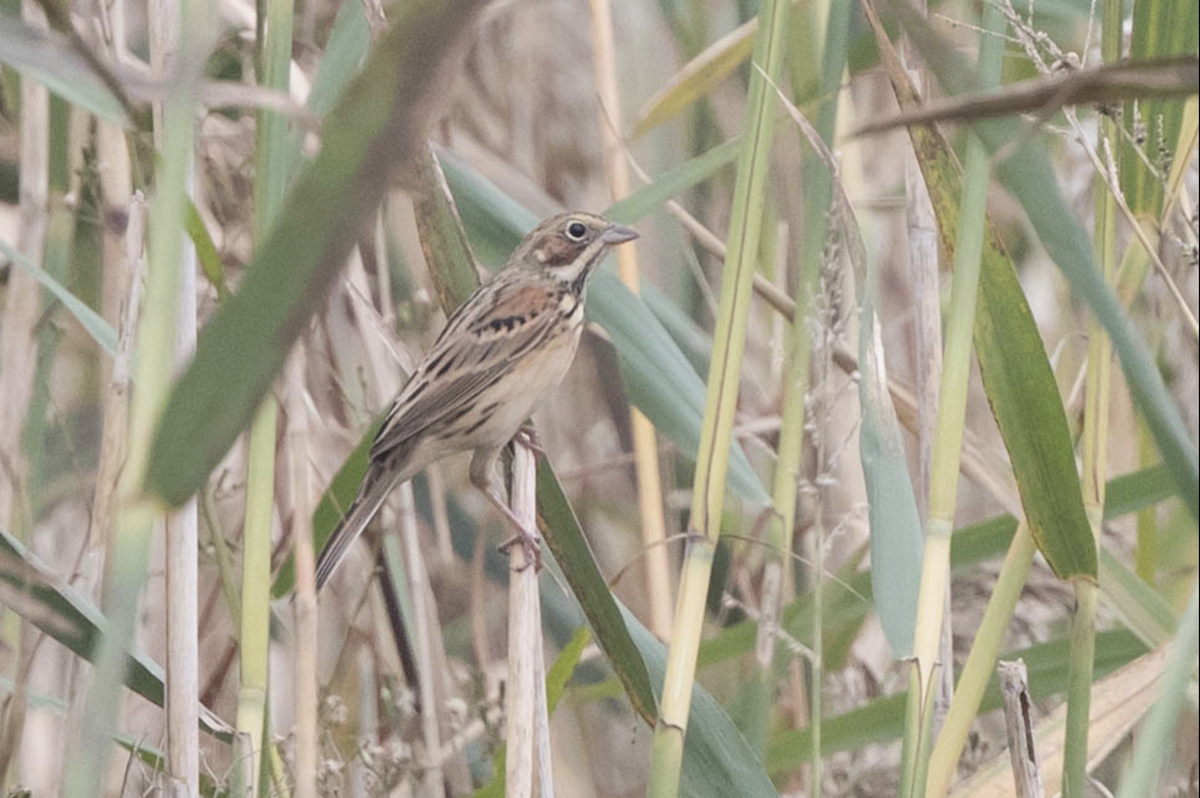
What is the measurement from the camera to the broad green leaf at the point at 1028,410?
173cm

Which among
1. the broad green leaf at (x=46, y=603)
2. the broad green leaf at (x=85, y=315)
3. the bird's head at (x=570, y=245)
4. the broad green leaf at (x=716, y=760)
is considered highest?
the bird's head at (x=570, y=245)

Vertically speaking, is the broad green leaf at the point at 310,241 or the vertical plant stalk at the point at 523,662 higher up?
the broad green leaf at the point at 310,241

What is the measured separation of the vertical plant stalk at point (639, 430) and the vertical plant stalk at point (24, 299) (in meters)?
1.09

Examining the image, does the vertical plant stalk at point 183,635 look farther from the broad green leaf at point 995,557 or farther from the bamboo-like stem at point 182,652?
the broad green leaf at point 995,557

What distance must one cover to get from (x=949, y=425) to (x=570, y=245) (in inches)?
50.5

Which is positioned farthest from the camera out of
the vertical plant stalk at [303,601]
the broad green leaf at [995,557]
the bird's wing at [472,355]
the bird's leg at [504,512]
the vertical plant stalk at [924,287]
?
the bird's wing at [472,355]

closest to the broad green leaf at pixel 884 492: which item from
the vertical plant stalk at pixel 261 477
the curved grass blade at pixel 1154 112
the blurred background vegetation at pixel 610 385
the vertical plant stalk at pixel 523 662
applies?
the blurred background vegetation at pixel 610 385

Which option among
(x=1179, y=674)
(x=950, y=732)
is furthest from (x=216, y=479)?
(x=1179, y=674)

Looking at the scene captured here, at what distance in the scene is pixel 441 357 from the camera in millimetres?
2727

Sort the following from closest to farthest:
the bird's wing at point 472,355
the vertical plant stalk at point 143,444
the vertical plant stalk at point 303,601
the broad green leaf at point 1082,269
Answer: the vertical plant stalk at point 143,444 < the broad green leaf at point 1082,269 < the vertical plant stalk at point 303,601 < the bird's wing at point 472,355

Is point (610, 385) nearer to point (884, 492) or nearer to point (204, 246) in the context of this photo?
point (884, 492)

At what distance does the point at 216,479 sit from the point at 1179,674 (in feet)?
6.21

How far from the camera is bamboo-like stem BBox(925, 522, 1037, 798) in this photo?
6.15 feet

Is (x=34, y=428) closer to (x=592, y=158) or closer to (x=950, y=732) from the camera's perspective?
(x=950, y=732)
